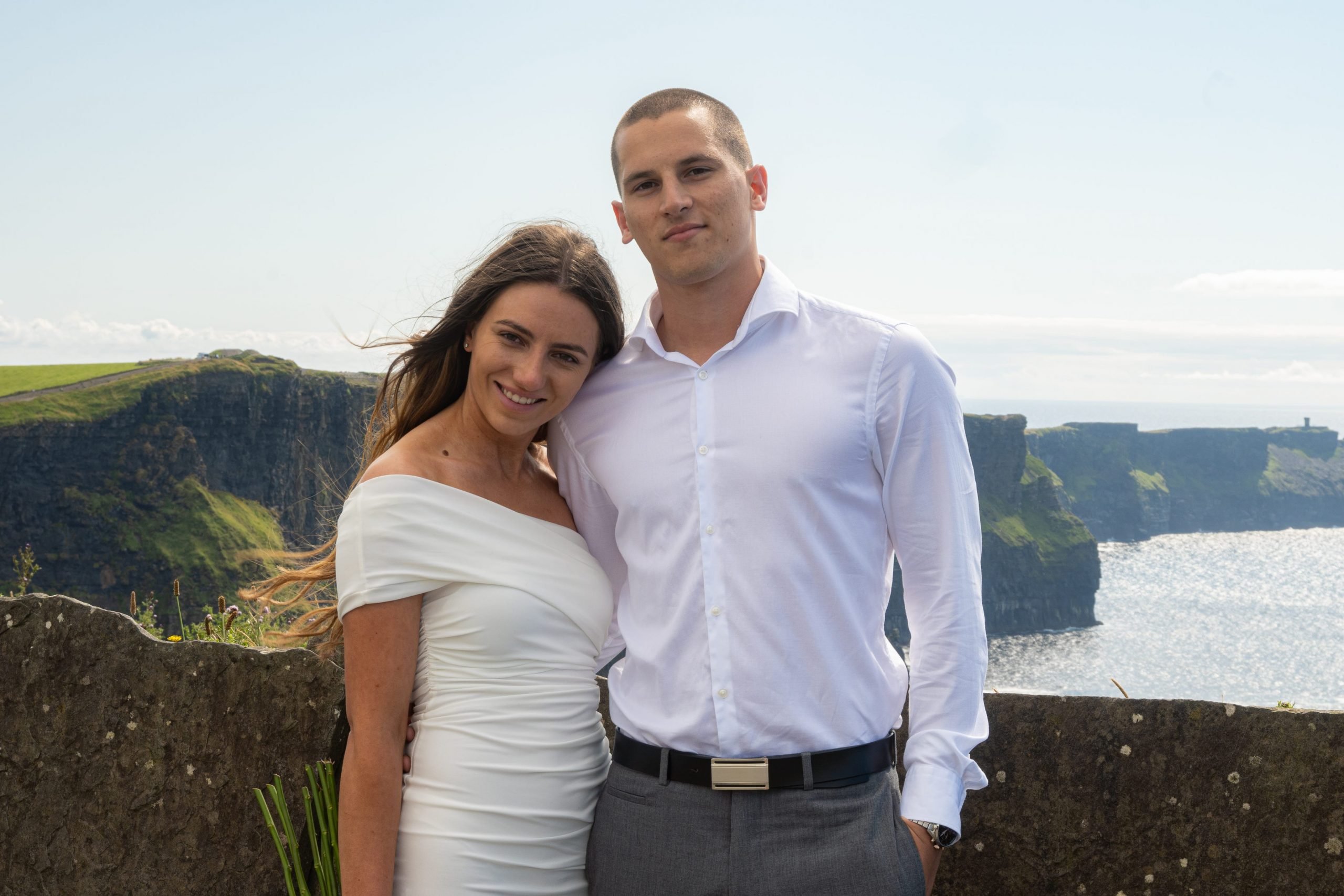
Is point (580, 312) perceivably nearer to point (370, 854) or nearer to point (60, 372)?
point (370, 854)

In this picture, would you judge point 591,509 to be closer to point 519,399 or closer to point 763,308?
point 519,399

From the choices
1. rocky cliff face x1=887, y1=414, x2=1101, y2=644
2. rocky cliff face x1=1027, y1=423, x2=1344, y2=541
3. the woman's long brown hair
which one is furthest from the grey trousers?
rocky cliff face x1=1027, y1=423, x2=1344, y2=541

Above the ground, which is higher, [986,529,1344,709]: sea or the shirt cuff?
the shirt cuff

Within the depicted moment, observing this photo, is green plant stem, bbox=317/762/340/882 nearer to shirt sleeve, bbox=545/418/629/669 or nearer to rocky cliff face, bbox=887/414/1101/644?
shirt sleeve, bbox=545/418/629/669

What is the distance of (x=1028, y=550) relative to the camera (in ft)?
291

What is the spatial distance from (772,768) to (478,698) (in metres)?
0.70

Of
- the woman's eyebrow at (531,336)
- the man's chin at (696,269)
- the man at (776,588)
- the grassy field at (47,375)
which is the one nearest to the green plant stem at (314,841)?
the man at (776,588)

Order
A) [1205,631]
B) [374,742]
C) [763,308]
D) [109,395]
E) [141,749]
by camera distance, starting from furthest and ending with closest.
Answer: [1205,631] → [109,395] → [141,749] → [763,308] → [374,742]

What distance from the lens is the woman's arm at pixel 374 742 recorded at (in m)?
2.30

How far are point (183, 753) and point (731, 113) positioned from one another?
2444mm

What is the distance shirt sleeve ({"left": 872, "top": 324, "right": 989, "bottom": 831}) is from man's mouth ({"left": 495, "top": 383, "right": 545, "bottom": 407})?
81cm

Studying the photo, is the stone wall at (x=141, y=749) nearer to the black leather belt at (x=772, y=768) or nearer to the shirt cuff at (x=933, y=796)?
the black leather belt at (x=772, y=768)

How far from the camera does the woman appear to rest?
7.63 feet

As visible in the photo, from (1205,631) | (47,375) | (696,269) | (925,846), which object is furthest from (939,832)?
(1205,631)
